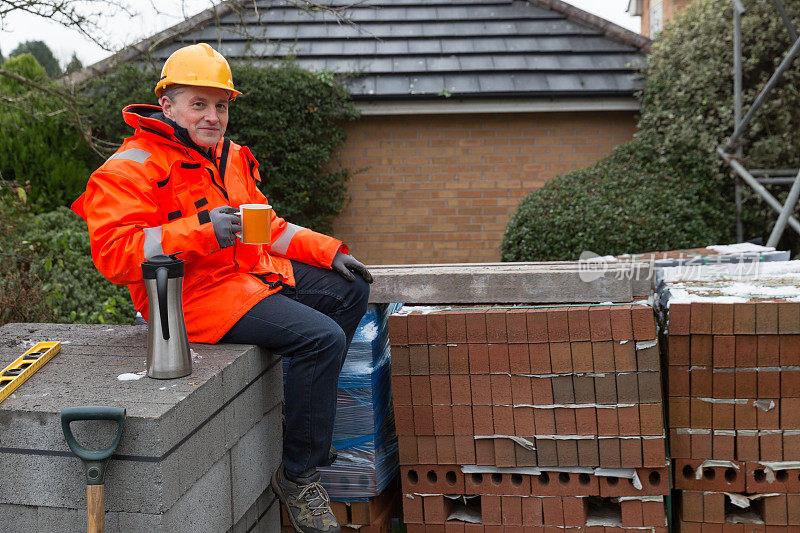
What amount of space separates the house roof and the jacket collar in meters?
5.55

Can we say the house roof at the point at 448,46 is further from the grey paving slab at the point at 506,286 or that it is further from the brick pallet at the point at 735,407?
the brick pallet at the point at 735,407

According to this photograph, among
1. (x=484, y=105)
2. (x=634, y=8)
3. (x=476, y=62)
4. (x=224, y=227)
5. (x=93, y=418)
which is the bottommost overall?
(x=93, y=418)

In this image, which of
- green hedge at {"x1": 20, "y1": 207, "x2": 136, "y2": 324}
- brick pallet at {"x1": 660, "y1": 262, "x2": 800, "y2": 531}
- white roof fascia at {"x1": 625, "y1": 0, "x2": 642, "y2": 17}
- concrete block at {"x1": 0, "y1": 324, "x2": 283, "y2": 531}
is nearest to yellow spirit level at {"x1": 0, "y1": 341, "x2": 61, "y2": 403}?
concrete block at {"x1": 0, "y1": 324, "x2": 283, "y2": 531}

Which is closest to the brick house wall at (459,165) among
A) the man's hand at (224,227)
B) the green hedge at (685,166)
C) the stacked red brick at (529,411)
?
the green hedge at (685,166)

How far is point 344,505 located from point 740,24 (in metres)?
6.35

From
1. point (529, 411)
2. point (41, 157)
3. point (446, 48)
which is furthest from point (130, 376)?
point (446, 48)

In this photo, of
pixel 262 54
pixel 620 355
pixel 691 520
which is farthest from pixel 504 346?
pixel 262 54

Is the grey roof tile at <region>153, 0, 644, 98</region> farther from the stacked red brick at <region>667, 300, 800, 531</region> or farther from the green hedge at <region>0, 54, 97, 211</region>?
the stacked red brick at <region>667, 300, 800, 531</region>

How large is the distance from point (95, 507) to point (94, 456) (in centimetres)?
17

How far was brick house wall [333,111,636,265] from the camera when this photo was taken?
350 inches

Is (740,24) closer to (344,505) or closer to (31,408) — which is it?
(344,505)

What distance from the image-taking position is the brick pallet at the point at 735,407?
3049 millimetres

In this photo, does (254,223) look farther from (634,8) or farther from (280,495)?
(634,8)

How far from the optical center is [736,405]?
10.2 ft
